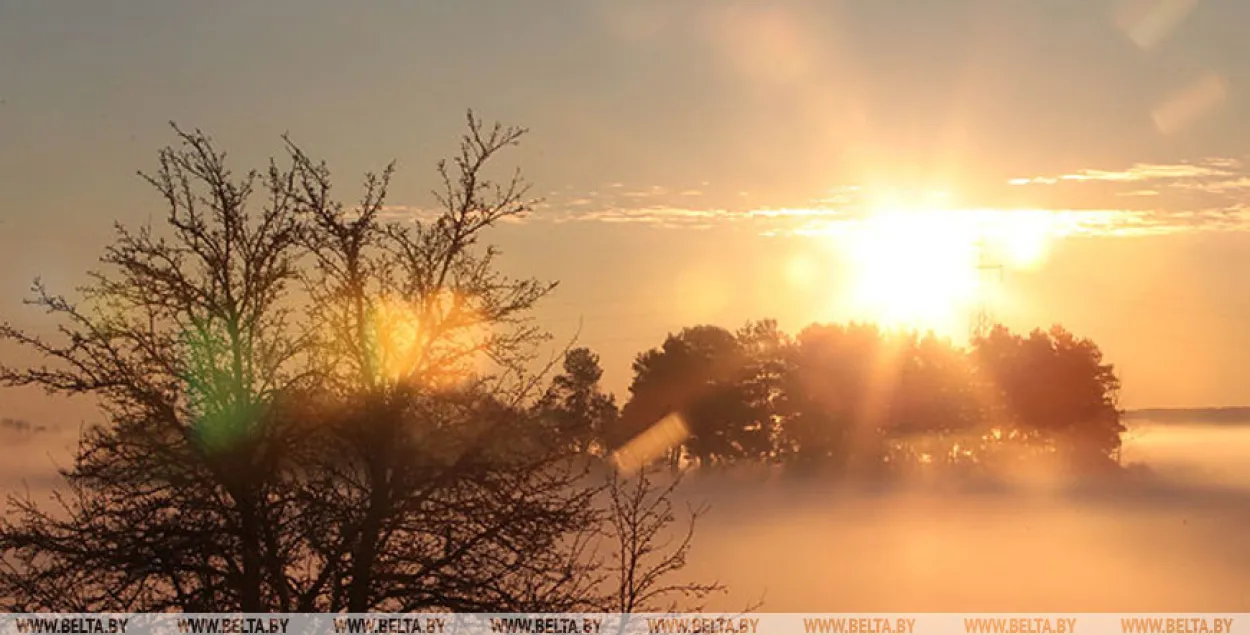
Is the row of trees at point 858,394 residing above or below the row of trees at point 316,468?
above

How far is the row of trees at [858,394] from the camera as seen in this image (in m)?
162

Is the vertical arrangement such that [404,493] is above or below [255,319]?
Result: below

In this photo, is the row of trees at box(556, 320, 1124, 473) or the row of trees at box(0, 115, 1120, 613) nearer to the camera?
the row of trees at box(0, 115, 1120, 613)

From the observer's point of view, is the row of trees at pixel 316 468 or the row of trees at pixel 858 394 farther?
the row of trees at pixel 858 394

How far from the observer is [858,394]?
178250 millimetres

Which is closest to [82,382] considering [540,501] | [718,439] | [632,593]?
[540,501]

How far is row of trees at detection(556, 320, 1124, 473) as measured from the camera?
531 feet

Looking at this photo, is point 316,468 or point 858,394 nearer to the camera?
point 316,468

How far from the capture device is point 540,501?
13211 millimetres

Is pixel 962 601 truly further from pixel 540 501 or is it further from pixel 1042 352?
pixel 540 501

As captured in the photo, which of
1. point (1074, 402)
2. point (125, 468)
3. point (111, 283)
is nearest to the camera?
point (125, 468)

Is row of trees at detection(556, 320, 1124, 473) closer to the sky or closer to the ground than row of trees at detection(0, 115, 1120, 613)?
closer to the sky

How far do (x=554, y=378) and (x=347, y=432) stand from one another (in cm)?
208

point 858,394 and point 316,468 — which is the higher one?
point 858,394
